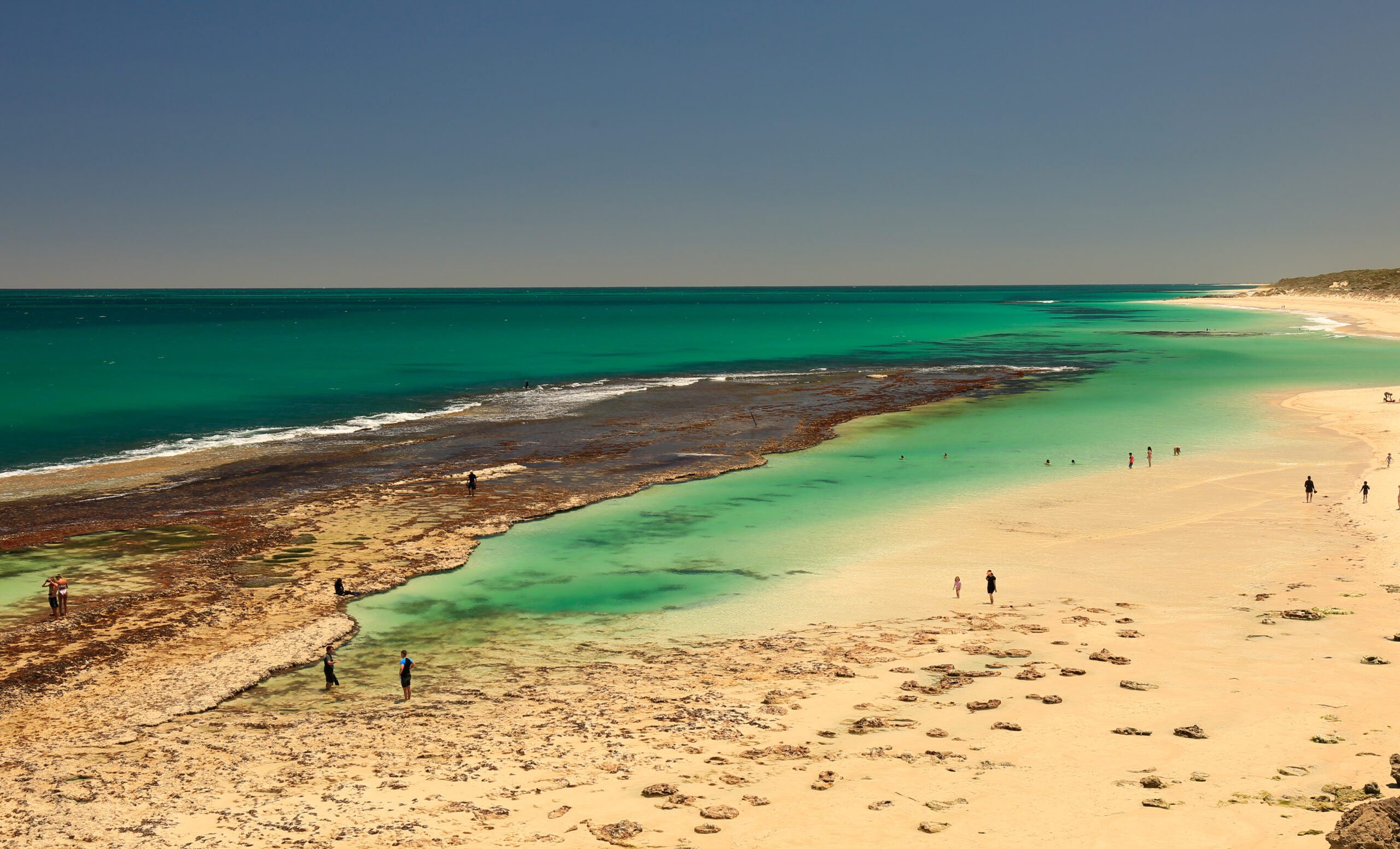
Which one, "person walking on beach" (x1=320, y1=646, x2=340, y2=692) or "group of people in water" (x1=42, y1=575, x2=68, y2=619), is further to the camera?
"group of people in water" (x1=42, y1=575, x2=68, y2=619)

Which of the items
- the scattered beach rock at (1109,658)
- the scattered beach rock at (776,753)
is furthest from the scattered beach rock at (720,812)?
the scattered beach rock at (1109,658)

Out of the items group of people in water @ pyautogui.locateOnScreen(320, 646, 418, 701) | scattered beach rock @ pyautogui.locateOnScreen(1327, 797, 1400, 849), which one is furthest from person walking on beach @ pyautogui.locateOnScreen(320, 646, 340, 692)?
scattered beach rock @ pyautogui.locateOnScreen(1327, 797, 1400, 849)

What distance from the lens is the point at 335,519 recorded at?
34.5 metres

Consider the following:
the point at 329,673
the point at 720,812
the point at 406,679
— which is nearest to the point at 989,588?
the point at 720,812

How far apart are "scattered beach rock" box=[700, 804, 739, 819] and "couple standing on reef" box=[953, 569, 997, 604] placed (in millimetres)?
12954

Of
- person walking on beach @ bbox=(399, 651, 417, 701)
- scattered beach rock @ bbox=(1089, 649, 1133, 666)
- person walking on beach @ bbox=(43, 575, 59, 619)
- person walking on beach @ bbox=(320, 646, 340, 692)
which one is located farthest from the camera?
person walking on beach @ bbox=(43, 575, 59, 619)

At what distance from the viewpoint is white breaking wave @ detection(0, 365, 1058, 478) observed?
4906 centimetres

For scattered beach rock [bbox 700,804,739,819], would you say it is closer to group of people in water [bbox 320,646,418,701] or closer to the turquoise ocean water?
group of people in water [bbox 320,646,418,701]

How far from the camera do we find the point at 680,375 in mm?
90625

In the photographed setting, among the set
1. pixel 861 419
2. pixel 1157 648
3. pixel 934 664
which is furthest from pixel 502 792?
pixel 861 419

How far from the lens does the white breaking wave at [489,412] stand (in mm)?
49062

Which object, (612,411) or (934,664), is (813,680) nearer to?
(934,664)

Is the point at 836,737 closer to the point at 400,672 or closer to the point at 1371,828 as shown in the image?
the point at 1371,828

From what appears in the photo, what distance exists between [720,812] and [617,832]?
5.32 ft
